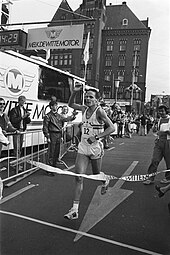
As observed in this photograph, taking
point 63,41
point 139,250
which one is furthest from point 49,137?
point 63,41

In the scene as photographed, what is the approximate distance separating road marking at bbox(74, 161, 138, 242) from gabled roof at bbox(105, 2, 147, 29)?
6552 centimetres

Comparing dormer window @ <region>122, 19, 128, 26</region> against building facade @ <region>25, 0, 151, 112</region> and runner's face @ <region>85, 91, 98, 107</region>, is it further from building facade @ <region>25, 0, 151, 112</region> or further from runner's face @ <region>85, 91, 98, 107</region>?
runner's face @ <region>85, 91, 98, 107</region>

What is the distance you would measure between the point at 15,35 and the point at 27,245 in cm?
1052

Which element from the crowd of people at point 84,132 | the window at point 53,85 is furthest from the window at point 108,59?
the crowd of people at point 84,132

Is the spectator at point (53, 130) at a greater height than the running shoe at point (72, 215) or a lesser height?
greater

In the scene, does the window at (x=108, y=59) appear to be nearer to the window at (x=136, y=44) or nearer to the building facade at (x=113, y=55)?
the building facade at (x=113, y=55)

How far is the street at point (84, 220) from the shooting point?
10.1 feet

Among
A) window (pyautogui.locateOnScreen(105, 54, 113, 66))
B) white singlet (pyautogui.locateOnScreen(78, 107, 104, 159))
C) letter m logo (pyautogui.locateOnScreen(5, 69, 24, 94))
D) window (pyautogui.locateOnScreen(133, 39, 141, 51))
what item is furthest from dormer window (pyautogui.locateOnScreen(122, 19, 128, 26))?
white singlet (pyautogui.locateOnScreen(78, 107, 104, 159))

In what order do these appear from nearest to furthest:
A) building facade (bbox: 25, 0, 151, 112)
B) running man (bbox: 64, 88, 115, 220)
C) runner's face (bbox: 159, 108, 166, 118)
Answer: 1. running man (bbox: 64, 88, 115, 220)
2. runner's face (bbox: 159, 108, 166, 118)
3. building facade (bbox: 25, 0, 151, 112)

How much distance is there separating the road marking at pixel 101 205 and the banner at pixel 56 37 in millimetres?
7118

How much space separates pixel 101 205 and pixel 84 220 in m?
0.76

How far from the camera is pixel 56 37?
1158 centimetres

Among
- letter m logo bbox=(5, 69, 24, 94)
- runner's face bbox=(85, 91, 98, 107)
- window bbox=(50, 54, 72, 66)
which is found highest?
window bbox=(50, 54, 72, 66)

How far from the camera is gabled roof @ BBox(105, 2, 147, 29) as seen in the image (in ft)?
216
